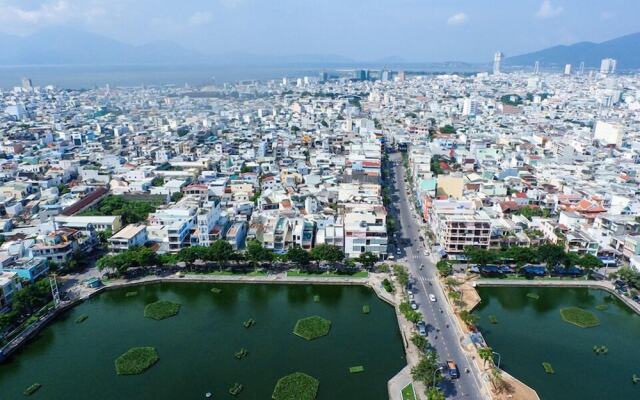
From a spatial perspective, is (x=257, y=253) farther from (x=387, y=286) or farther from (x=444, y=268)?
(x=444, y=268)

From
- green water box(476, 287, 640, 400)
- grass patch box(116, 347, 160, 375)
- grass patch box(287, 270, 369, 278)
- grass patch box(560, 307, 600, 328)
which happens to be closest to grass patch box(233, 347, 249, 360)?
grass patch box(116, 347, 160, 375)

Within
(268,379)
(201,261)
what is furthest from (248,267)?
(268,379)

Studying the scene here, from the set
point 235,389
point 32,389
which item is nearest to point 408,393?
point 235,389

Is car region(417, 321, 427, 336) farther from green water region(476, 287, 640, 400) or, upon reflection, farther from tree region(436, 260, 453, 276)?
tree region(436, 260, 453, 276)

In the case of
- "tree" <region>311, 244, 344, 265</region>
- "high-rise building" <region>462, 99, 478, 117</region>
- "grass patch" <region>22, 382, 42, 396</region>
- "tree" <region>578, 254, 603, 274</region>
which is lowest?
"grass patch" <region>22, 382, 42, 396</region>

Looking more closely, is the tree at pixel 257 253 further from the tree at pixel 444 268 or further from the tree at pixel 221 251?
the tree at pixel 444 268

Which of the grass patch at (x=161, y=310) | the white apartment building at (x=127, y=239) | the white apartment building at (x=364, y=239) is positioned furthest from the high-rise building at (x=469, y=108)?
the grass patch at (x=161, y=310)
